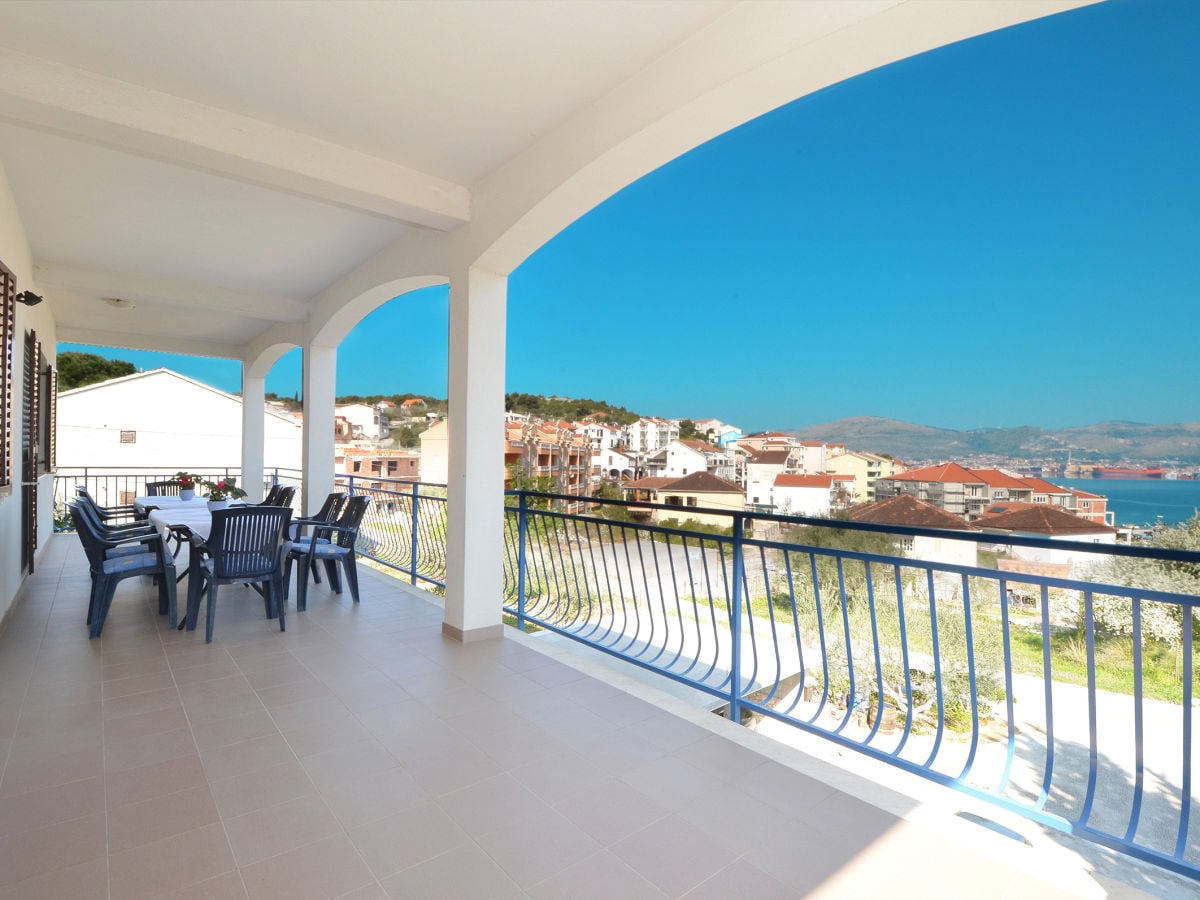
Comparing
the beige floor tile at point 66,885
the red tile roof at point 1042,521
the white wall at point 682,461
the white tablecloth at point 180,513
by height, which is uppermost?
the white wall at point 682,461

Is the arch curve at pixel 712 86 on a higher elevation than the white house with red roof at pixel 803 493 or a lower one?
higher

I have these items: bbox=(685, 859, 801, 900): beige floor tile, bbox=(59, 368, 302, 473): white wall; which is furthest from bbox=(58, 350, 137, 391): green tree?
bbox=(685, 859, 801, 900): beige floor tile

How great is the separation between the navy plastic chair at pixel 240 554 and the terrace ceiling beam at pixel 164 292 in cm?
312

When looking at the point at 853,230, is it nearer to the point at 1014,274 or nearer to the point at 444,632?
the point at 1014,274

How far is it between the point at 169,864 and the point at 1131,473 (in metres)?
14.1

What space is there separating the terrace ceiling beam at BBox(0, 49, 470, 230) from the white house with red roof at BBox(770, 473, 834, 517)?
421 inches

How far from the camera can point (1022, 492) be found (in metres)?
11.6

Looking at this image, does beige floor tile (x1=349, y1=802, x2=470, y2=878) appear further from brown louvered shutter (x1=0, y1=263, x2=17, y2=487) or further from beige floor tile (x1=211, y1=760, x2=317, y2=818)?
brown louvered shutter (x1=0, y1=263, x2=17, y2=487)

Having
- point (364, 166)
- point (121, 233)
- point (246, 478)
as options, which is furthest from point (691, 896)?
point (246, 478)

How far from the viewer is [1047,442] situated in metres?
16.1

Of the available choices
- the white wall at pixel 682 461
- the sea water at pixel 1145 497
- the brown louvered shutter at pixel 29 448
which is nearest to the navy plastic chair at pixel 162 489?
the brown louvered shutter at pixel 29 448

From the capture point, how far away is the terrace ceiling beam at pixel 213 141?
2.52m

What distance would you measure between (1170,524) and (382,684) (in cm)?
1368

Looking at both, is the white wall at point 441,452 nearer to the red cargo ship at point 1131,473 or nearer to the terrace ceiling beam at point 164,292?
the terrace ceiling beam at point 164,292
